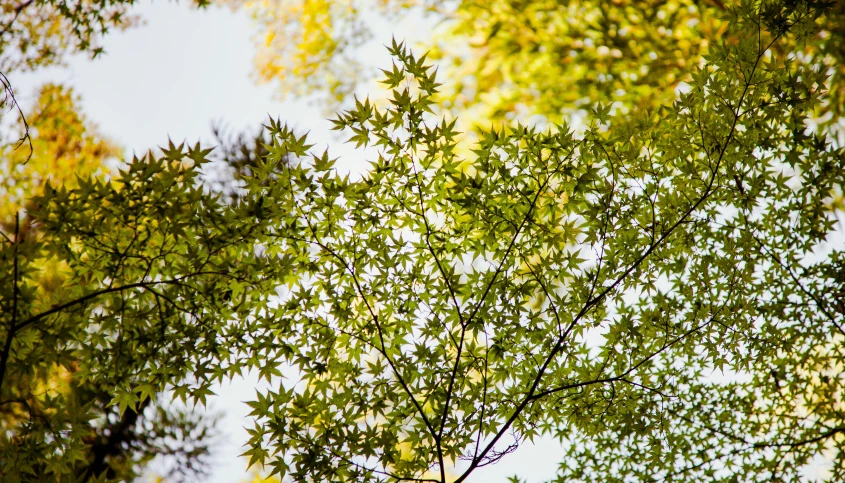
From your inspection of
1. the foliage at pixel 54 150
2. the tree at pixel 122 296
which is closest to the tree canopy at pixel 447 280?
the tree at pixel 122 296

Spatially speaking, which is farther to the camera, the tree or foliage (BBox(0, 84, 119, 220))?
foliage (BBox(0, 84, 119, 220))

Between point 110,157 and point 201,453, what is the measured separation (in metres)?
3.97

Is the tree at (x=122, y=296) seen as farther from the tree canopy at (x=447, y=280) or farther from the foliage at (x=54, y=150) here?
the foliage at (x=54, y=150)

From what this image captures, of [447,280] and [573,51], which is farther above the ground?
[573,51]

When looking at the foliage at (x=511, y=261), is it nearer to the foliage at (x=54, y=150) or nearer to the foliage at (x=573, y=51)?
the foliage at (x=573, y=51)

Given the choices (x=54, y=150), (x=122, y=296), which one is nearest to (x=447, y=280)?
(x=122, y=296)

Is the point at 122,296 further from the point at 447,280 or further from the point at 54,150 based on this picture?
the point at 54,150

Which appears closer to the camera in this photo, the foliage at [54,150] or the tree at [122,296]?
the tree at [122,296]

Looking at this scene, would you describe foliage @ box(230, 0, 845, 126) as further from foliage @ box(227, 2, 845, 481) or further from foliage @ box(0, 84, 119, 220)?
foliage @ box(0, 84, 119, 220)

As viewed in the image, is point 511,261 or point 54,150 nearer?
point 511,261

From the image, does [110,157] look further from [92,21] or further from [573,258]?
[573,258]

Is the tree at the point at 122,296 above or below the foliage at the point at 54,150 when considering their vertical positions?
below

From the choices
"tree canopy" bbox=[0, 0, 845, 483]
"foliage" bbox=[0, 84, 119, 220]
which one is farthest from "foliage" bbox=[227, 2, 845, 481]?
"foliage" bbox=[0, 84, 119, 220]

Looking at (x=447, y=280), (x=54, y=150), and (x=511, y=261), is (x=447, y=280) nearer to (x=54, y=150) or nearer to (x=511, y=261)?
(x=511, y=261)
